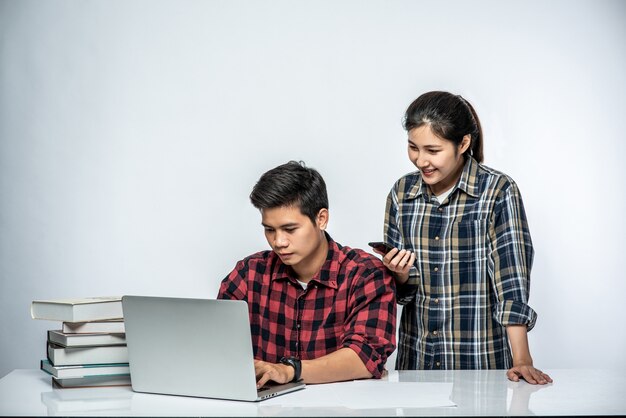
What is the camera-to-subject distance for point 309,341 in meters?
2.16

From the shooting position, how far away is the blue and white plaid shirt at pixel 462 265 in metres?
2.29

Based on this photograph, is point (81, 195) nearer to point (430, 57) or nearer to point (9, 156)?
point (9, 156)

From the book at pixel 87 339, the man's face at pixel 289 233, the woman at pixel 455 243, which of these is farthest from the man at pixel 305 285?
the book at pixel 87 339

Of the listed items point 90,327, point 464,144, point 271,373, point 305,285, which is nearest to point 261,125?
point 464,144

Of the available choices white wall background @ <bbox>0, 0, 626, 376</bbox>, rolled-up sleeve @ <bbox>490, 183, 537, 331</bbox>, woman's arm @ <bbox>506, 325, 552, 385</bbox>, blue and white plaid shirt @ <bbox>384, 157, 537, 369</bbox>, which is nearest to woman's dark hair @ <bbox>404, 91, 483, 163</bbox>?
blue and white plaid shirt @ <bbox>384, 157, 537, 369</bbox>

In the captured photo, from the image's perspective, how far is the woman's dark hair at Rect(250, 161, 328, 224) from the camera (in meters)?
2.13

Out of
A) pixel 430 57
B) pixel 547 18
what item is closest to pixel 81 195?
pixel 430 57

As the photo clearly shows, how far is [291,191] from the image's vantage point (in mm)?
2150

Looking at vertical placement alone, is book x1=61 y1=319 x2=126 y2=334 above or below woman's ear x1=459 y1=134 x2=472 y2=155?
below

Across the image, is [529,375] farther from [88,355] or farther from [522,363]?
[88,355]

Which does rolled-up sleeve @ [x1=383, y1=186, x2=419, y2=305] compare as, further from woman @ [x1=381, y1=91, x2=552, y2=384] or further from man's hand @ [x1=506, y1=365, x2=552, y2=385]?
man's hand @ [x1=506, y1=365, x2=552, y2=385]

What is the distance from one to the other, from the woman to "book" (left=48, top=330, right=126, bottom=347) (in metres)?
0.80

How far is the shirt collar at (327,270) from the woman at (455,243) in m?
0.20

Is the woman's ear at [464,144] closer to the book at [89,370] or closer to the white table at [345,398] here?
the white table at [345,398]
